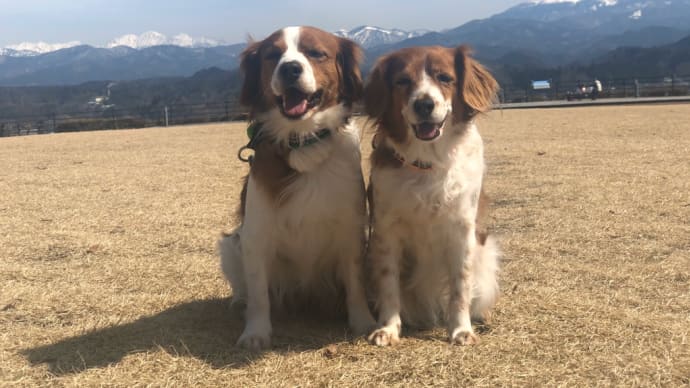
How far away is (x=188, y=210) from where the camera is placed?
6336 mm

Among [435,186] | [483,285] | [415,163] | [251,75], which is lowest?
[483,285]

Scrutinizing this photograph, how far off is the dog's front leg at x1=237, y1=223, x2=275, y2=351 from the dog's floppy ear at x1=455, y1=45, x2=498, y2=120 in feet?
3.96

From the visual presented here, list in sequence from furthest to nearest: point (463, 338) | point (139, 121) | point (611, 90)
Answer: point (611, 90)
point (139, 121)
point (463, 338)

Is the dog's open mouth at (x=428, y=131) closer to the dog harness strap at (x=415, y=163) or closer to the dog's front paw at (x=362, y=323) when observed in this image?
the dog harness strap at (x=415, y=163)

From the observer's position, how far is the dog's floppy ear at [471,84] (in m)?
2.93

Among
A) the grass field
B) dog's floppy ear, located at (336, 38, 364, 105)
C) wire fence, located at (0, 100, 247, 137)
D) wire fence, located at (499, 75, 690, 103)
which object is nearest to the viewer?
the grass field

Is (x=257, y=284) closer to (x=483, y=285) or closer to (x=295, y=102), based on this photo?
(x=295, y=102)

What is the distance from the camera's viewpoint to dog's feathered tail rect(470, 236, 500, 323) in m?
3.06

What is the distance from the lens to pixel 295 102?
2.90m

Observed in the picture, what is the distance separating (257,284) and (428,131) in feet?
3.80

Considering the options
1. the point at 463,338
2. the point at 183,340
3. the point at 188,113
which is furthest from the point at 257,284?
the point at 188,113

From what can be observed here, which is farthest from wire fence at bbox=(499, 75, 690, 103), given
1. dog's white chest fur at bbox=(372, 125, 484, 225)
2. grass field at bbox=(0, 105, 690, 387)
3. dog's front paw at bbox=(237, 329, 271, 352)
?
dog's front paw at bbox=(237, 329, 271, 352)

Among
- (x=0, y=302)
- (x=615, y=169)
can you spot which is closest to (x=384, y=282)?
(x=0, y=302)

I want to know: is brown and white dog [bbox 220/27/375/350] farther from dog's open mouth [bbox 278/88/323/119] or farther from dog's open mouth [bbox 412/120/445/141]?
dog's open mouth [bbox 412/120/445/141]
